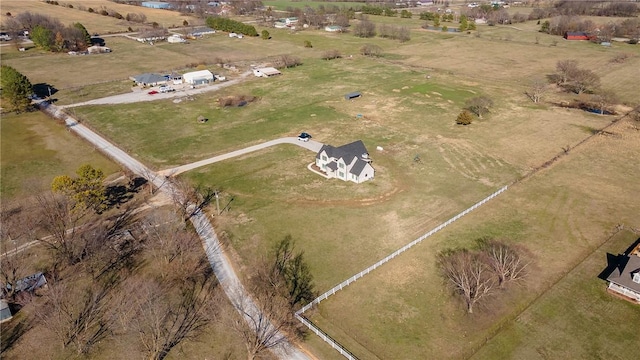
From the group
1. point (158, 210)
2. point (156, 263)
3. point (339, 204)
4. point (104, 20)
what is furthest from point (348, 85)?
point (104, 20)

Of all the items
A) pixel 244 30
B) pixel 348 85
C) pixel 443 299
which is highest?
pixel 244 30

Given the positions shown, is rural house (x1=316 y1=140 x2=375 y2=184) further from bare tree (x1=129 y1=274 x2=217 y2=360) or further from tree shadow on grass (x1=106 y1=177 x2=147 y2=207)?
tree shadow on grass (x1=106 y1=177 x2=147 y2=207)

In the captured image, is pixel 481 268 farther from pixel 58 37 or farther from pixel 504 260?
pixel 58 37

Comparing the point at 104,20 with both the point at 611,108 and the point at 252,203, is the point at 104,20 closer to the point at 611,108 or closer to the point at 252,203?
the point at 252,203

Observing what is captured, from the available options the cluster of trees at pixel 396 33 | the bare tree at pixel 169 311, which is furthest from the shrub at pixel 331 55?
the bare tree at pixel 169 311

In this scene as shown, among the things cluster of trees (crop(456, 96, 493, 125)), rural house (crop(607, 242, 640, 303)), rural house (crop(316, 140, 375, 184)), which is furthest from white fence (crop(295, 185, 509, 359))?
cluster of trees (crop(456, 96, 493, 125))
